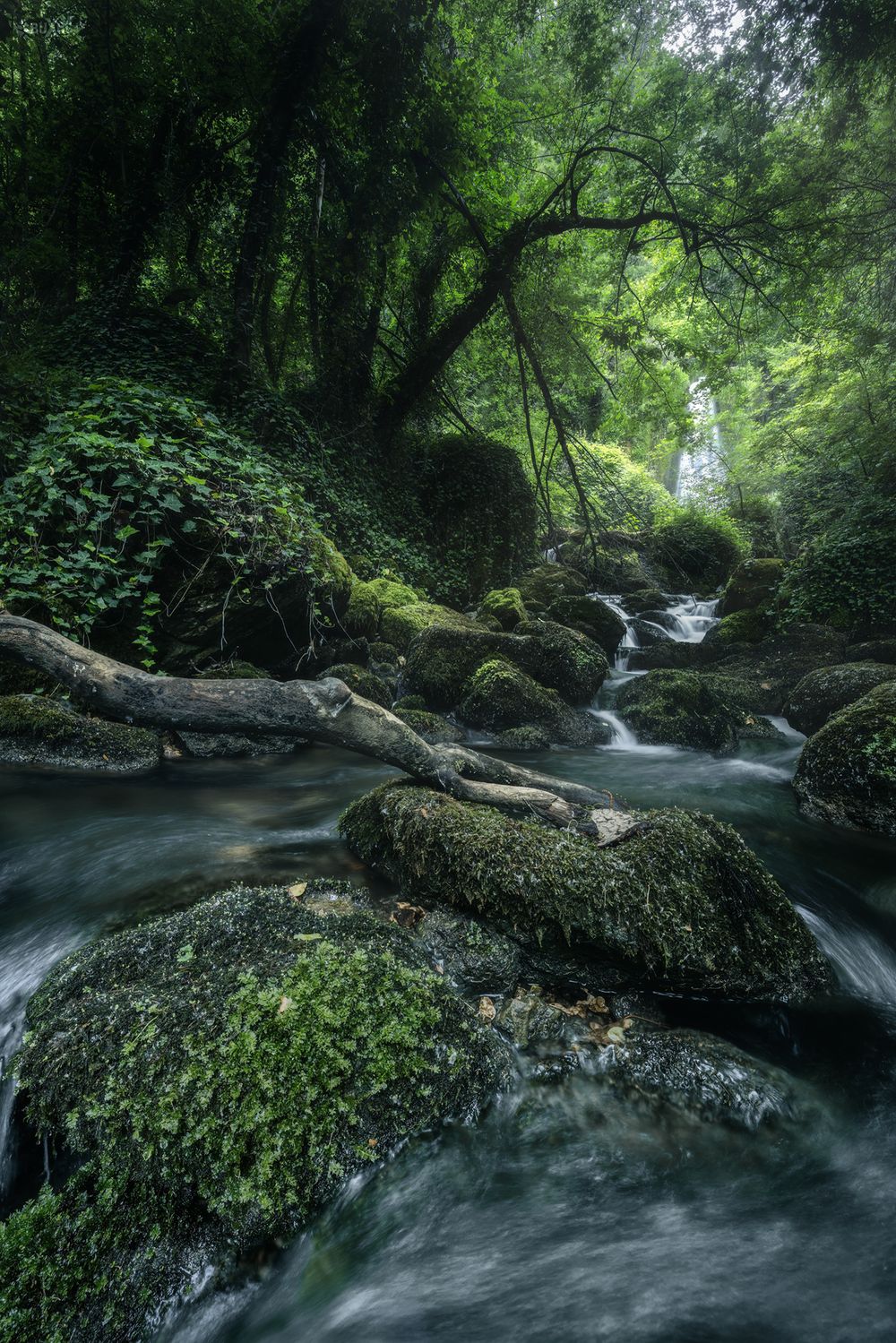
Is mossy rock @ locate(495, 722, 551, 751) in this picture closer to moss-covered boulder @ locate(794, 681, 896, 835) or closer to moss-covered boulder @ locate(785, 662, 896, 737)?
moss-covered boulder @ locate(794, 681, 896, 835)

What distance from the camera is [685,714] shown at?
302 inches

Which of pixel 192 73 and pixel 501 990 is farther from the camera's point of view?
pixel 192 73

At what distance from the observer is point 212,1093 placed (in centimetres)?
166

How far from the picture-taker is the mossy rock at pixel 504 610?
35.2ft

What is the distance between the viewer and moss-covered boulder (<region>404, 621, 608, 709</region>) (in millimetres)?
8164

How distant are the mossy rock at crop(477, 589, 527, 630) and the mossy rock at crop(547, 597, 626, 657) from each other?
3.81 feet

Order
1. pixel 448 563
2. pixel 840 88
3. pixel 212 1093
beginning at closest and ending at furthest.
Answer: pixel 212 1093 < pixel 840 88 < pixel 448 563

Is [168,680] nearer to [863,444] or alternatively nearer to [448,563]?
[448,563]

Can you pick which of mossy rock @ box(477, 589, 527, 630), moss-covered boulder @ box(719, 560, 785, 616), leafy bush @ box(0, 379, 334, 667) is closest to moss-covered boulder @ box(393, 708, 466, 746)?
leafy bush @ box(0, 379, 334, 667)

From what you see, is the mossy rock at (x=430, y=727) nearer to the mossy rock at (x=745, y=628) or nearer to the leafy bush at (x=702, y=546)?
the mossy rock at (x=745, y=628)

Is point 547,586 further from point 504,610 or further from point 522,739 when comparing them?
point 522,739

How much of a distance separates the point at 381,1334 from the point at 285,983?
963 mm

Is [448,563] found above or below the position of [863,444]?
below

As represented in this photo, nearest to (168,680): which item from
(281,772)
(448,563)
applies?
(281,772)
